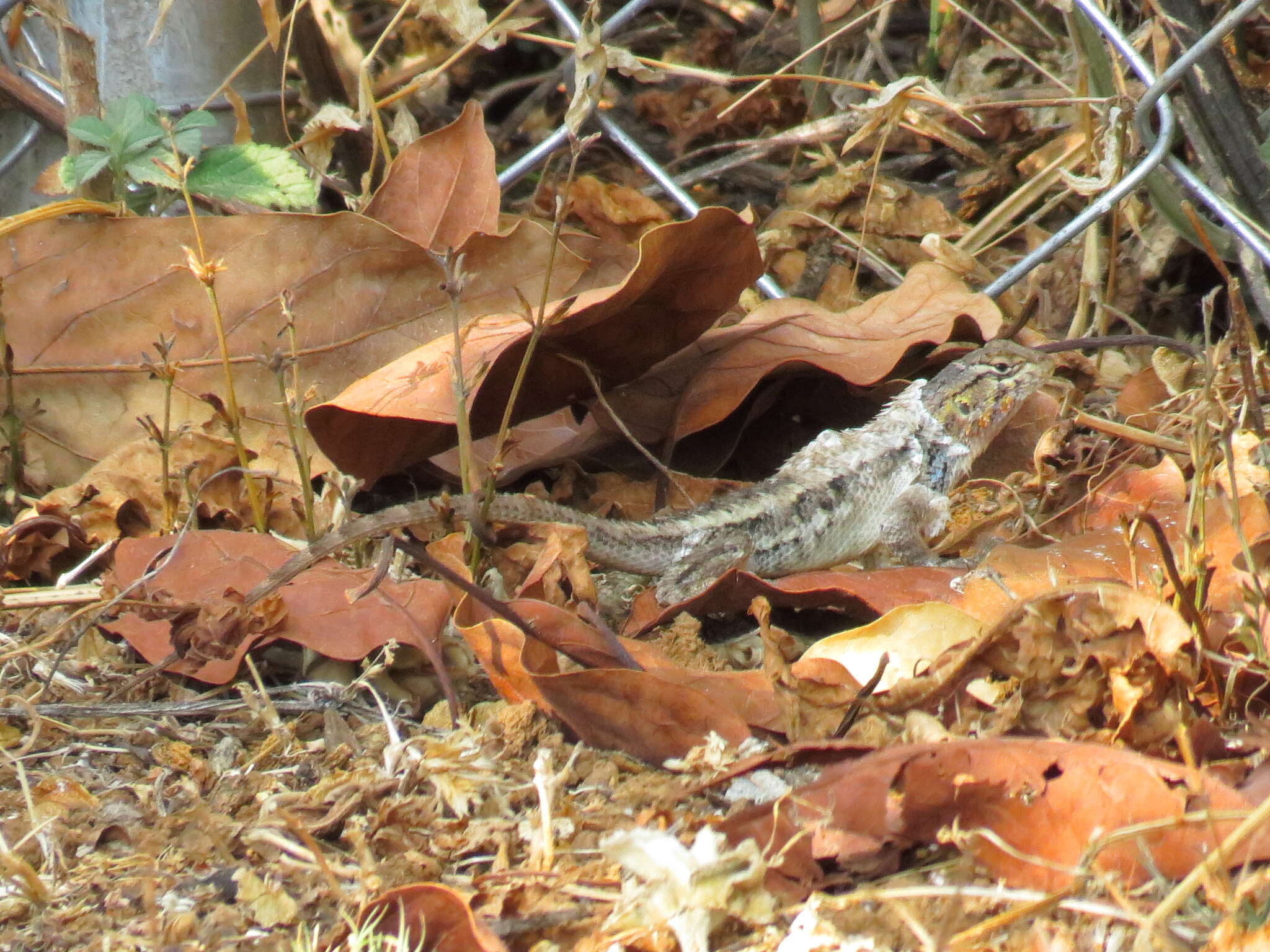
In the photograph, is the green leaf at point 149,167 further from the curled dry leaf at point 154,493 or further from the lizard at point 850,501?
the lizard at point 850,501

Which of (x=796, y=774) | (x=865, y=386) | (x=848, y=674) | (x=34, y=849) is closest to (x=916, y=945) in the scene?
(x=796, y=774)

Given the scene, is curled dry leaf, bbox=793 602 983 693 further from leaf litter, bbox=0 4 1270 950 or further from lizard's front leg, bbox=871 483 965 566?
lizard's front leg, bbox=871 483 965 566

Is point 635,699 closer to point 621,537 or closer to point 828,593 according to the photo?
point 828,593

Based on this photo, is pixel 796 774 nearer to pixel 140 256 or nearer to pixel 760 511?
pixel 760 511

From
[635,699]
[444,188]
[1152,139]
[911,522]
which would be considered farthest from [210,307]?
[1152,139]

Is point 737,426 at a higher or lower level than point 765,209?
lower

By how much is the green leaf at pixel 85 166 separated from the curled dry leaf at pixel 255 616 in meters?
1.01

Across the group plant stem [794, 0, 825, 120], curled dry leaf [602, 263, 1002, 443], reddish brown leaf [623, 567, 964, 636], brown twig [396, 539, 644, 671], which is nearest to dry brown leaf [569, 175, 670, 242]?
plant stem [794, 0, 825, 120]

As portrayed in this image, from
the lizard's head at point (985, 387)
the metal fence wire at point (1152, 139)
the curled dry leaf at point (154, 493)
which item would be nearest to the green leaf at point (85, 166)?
the curled dry leaf at point (154, 493)

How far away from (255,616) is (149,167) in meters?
1.33

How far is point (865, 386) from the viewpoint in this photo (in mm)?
3330

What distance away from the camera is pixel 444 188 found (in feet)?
11.0

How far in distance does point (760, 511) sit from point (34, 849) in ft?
5.82

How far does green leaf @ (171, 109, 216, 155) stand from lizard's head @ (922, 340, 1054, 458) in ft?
6.46
